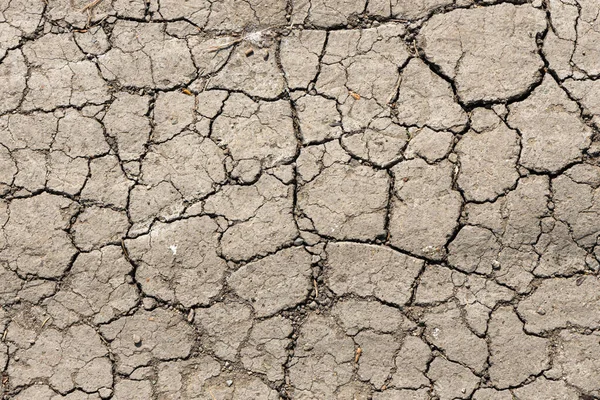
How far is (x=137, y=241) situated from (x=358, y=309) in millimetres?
1183

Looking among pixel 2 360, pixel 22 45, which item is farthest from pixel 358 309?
pixel 22 45

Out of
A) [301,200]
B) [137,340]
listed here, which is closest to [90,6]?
[301,200]

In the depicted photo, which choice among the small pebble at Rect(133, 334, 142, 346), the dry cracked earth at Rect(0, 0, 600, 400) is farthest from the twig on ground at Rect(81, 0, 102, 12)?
the small pebble at Rect(133, 334, 142, 346)

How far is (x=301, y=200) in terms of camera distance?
11.6 feet

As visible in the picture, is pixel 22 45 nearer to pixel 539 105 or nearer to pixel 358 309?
pixel 358 309

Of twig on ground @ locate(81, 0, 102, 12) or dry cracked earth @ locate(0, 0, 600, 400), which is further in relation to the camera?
twig on ground @ locate(81, 0, 102, 12)

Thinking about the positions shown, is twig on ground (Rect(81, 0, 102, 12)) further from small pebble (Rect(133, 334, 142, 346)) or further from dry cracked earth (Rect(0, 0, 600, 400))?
small pebble (Rect(133, 334, 142, 346))

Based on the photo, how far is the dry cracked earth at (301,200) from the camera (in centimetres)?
341

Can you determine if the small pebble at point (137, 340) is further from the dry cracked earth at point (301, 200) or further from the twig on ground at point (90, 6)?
the twig on ground at point (90, 6)

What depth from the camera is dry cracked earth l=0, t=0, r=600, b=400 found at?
3408 millimetres

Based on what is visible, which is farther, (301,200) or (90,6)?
(90,6)

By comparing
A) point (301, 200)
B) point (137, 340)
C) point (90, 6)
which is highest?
point (90, 6)

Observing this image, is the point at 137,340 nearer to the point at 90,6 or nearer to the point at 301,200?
the point at 301,200

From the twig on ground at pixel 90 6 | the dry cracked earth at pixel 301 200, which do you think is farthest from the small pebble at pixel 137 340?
the twig on ground at pixel 90 6
